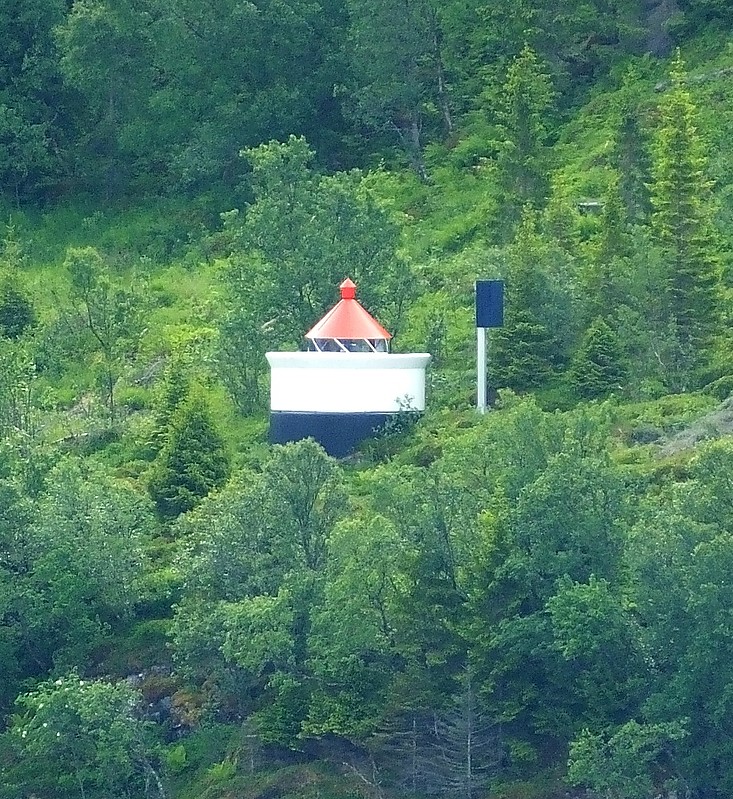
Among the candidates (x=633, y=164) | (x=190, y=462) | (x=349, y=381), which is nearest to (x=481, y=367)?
(x=349, y=381)

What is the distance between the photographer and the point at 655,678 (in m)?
29.1

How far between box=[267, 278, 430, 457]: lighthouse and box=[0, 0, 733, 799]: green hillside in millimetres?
550

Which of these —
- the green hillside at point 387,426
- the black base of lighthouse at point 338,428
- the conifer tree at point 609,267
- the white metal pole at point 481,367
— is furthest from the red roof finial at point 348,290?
the conifer tree at point 609,267

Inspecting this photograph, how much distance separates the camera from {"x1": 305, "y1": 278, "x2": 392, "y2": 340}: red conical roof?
39.0 meters

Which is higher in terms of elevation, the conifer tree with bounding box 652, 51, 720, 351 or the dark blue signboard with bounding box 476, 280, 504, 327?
the conifer tree with bounding box 652, 51, 720, 351

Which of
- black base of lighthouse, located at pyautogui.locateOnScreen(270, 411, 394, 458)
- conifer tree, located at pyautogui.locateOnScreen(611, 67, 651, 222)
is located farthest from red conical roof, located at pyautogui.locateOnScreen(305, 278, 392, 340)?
conifer tree, located at pyautogui.locateOnScreen(611, 67, 651, 222)

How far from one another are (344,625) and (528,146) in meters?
20.2

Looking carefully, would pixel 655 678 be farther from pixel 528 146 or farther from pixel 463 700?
pixel 528 146

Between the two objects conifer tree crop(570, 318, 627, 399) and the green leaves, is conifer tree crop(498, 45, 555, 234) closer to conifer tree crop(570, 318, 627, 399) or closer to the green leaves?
conifer tree crop(570, 318, 627, 399)

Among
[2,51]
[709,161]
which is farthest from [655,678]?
[2,51]

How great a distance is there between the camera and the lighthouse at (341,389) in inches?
1500

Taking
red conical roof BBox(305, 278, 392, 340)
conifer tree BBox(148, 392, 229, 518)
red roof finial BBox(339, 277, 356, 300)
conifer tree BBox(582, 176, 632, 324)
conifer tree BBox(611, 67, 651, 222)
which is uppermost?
→ conifer tree BBox(611, 67, 651, 222)

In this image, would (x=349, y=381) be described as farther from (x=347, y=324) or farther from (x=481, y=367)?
(x=481, y=367)

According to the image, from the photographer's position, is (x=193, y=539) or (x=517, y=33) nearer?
(x=193, y=539)
